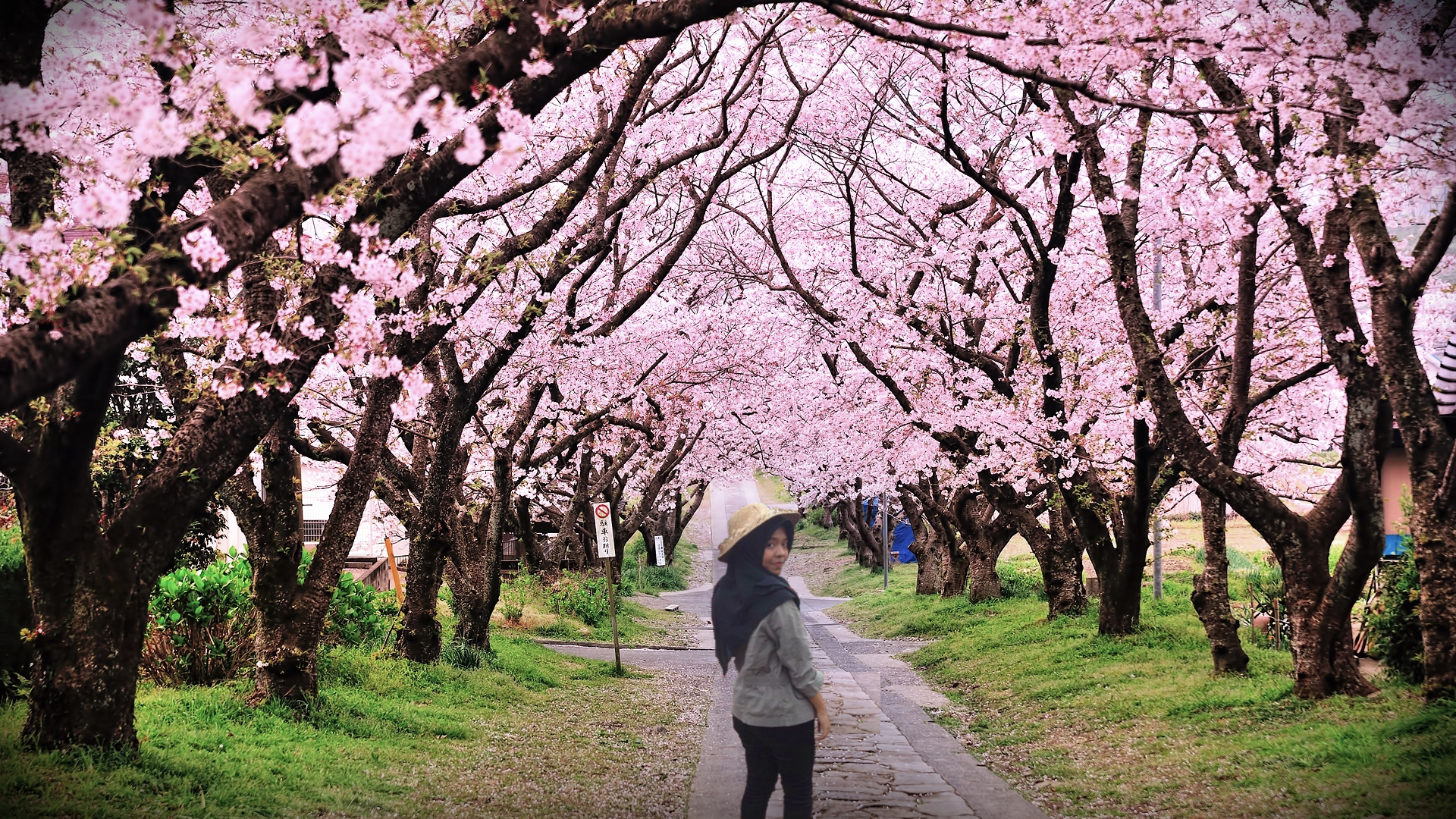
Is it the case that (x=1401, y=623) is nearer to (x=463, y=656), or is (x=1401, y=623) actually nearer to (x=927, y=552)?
(x=463, y=656)

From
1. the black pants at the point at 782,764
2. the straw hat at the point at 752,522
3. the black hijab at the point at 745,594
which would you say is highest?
the straw hat at the point at 752,522

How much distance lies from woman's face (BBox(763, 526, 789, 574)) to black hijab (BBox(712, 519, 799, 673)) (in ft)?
0.08

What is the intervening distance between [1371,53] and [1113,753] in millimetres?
6053

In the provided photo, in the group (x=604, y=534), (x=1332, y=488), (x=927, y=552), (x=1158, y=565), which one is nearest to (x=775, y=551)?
(x=1332, y=488)

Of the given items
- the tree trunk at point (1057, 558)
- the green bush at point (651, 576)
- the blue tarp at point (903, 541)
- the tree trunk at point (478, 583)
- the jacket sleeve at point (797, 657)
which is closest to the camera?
the jacket sleeve at point (797, 657)

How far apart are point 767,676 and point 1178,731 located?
19.7 feet

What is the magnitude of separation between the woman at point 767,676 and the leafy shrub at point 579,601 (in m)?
17.1

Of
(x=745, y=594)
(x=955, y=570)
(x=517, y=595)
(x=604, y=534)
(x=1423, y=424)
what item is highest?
(x=1423, y=424)

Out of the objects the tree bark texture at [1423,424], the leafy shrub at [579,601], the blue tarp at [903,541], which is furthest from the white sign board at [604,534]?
the blue tarp at [903,541]

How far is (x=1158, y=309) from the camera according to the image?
1396 cm

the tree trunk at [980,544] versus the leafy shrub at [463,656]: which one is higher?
the tree trunk at [980,544]

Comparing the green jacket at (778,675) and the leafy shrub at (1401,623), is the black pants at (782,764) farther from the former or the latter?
the leafy shrub at (1401,623)

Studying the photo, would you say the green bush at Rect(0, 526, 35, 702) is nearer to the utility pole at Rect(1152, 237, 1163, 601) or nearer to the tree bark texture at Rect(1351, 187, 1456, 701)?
the tree bark texture at Rect(1351, 187, 1456, 701)

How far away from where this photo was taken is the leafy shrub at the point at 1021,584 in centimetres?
2266
